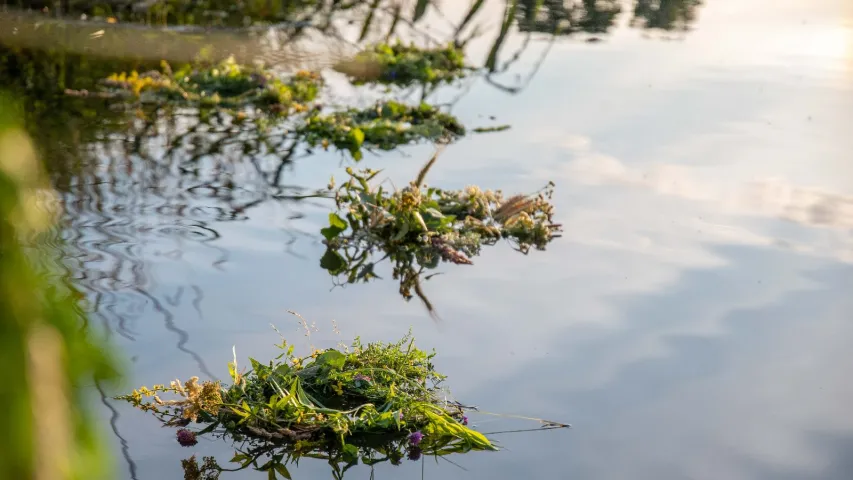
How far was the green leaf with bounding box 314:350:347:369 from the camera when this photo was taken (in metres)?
3.63

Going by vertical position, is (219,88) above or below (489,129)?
below

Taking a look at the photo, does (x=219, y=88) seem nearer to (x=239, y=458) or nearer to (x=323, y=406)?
(x=323, y=406)

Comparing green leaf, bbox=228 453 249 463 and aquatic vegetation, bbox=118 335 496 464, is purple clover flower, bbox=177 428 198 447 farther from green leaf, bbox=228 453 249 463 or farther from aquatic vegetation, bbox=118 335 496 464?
green leaf, bbox=228 453 249 463

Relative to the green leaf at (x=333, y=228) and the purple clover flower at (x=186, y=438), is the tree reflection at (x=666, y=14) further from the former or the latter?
the purple clover flower at (x=186, y=438)

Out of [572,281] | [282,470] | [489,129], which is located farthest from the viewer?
[489,129]

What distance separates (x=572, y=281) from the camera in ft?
16.5

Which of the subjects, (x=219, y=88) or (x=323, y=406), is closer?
Answer: (x=323, y=406)

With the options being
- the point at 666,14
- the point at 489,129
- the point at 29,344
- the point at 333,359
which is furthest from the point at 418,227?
the point at 666,14

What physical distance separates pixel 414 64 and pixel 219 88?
2225 mm

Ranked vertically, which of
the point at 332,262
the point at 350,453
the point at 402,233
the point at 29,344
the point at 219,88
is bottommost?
the point at 219,88

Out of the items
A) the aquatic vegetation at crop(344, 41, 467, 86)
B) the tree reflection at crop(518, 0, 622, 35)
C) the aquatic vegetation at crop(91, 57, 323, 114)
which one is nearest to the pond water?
the aquatic vegetation at crop(91, 57, 323, 114)

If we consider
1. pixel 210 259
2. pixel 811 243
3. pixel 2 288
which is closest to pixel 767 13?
pixel 811 243

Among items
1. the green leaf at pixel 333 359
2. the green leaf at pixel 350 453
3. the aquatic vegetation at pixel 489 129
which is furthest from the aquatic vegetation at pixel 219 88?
the green leaf at pixel 350 453

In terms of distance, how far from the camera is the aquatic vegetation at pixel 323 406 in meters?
3.38
